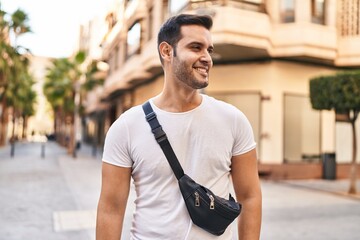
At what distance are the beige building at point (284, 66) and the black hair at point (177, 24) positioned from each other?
11.4 meters

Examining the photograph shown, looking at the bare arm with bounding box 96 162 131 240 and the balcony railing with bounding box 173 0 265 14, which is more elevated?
the balcony railing with bounding box 173 0 265 14

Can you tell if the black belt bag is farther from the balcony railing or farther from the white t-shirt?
the balcony railing

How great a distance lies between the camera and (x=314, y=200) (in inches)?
380

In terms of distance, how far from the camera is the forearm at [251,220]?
169 centimetres

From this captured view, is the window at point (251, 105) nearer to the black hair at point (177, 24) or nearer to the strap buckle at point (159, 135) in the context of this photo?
the black hair at point (177, 24)

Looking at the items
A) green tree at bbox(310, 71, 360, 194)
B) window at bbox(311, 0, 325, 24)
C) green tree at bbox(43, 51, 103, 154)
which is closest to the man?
green tree at bbox(310, 71, 360, 194)

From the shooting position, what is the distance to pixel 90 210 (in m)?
7.79

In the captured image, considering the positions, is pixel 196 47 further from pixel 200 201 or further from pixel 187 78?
pixel 200 201

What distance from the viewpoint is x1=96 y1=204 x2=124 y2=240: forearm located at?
5.32 feet

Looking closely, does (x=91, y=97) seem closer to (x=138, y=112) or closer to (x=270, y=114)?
(x=270, y=114)

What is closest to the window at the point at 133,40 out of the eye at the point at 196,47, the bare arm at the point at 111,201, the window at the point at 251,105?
the window at the point at 251,105

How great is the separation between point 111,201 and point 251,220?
0.63 metres

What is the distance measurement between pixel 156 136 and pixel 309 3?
14534mm

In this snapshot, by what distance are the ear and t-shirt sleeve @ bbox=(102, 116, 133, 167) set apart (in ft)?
1.21
